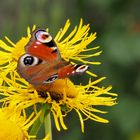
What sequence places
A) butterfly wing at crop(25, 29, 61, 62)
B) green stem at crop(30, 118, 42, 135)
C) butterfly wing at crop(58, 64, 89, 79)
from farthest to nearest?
1. butterfly wing at crop(25, 29, 61, 62)
2. green stem at crop(30, 118, 42, 135)
3. butterfly wing at crop(58, 64, 89, 79)

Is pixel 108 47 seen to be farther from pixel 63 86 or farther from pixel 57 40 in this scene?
pixel 63 86

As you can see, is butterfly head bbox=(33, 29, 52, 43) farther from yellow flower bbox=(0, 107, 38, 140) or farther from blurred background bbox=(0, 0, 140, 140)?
blurred background bbox=(0, 0, 140, 140)

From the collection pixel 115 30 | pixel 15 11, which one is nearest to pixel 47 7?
pixel 15 11

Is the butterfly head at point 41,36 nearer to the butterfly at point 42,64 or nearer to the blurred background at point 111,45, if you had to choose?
the butterfly at point 42,64

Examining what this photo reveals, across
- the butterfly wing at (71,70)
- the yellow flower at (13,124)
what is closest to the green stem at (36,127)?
the yellow flower at (13,124)

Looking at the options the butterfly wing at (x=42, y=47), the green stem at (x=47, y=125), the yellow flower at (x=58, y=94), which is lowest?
the green stem at (x=47, y=125)

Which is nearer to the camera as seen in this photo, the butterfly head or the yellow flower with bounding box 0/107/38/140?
the yellow flower with bounding box 0/107/38/140

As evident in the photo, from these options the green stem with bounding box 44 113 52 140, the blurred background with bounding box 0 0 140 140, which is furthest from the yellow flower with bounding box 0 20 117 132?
the blurred background with bounding box 0 0 140 140

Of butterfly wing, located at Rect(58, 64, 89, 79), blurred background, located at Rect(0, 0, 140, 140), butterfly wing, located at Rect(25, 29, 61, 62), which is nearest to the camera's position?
butterfly wing, located at Rect(58, 64, 89, 79)
